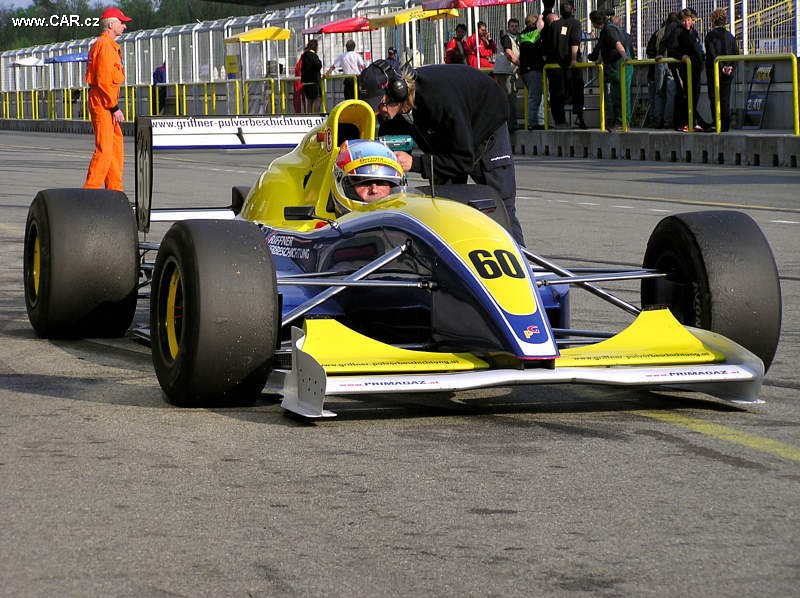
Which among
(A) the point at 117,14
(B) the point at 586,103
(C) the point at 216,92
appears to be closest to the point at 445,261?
(A) the point at 117,14

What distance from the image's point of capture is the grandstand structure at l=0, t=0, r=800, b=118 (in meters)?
26.0

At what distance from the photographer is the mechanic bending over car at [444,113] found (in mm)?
8164

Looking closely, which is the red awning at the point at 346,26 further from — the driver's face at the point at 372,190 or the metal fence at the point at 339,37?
the driver's face at the point at 372,190

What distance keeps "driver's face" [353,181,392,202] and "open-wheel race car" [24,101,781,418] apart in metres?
0.08

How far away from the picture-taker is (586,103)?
27.3 meters


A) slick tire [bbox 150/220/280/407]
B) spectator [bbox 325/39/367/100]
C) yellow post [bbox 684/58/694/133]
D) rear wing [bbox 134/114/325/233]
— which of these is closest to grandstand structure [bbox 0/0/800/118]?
spectator [bbox 325/39/367/100]

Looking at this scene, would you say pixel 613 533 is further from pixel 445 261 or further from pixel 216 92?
pixel 216 92

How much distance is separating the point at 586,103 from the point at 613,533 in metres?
23.5

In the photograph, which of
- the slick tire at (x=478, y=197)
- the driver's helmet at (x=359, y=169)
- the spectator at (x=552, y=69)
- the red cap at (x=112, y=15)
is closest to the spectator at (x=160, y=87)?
the spectator at (x=552, y=69)

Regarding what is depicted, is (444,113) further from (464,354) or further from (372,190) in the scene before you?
(464,354)

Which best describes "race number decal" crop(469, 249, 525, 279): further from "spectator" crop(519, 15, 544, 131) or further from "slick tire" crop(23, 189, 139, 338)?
"spectator" crop(519, 15, 544, 131)

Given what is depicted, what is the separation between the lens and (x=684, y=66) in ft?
77.7

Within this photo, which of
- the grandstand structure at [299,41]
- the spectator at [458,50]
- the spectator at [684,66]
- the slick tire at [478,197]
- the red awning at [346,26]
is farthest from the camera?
the red awning at [346,26]

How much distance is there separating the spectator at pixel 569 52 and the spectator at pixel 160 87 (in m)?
21.0
